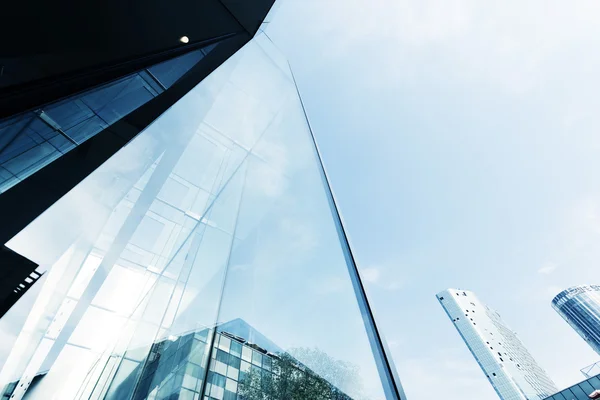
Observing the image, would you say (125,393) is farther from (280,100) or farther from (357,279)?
(280,100)

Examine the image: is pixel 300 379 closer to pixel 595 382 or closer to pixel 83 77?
pixel 83 77

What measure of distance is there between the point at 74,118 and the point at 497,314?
18069cm

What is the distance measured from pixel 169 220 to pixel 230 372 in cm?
394

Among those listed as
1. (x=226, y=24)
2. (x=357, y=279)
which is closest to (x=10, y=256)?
(x=226, y=24)

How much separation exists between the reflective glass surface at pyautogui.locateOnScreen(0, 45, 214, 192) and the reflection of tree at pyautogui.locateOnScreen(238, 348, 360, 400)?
2603 millimetres

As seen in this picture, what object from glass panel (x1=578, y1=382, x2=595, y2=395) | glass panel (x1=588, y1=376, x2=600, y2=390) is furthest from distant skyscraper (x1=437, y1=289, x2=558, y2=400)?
glass panel (x1=588, y1=376, x2=600, y2=390)

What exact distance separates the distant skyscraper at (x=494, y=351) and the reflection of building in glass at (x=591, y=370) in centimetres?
8778

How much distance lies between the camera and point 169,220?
5.03m

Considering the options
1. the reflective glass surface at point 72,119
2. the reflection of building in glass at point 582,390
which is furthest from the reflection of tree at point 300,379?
the reflection of building in glass at point 582,390

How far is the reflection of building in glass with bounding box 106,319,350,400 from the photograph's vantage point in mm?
1370

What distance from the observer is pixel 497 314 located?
141 meters

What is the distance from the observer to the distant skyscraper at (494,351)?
97688 millimetres

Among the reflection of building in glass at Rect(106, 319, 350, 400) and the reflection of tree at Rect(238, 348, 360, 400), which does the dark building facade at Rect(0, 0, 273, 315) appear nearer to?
the reflection of building in glass at Rect(106, 319, 350, 400)

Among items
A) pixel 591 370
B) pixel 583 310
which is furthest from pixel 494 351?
pixel 591 370
